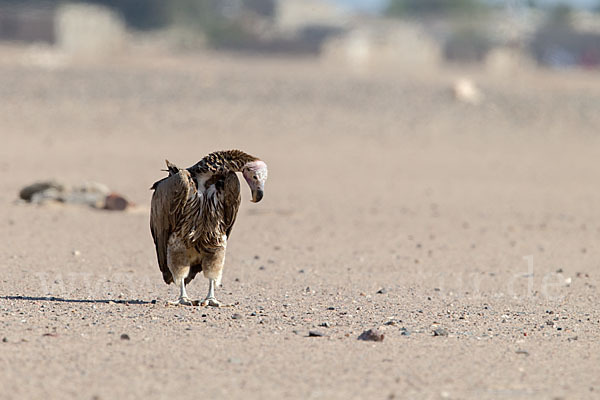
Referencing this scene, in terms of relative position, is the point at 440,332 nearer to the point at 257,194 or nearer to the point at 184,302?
the point at 257,194

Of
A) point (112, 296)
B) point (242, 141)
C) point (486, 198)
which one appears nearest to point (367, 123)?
point (242, 141)

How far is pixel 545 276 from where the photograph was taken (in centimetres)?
996

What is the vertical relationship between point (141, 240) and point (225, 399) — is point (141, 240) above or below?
below

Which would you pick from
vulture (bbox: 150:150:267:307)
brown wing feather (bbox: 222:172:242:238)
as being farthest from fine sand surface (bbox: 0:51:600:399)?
brown wing feather (bbox: 222:172:242:238)

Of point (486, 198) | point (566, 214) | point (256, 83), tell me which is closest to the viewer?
point (566, 214)

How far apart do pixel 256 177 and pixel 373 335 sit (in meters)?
1.21

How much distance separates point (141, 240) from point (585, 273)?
418 cm

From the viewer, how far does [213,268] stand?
301 inches

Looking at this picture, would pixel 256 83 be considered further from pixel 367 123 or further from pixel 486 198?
pixel 486 198

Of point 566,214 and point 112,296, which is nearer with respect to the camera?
point 112,296

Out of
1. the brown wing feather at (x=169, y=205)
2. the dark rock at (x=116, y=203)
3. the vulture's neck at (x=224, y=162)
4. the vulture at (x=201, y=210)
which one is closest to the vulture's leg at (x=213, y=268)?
the vulture at (x=201, y=210)

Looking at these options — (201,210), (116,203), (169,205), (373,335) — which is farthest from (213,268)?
(116,203)

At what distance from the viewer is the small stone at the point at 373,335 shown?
6648mm

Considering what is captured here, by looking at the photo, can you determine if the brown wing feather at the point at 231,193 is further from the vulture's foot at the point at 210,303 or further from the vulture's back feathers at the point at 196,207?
the vulture's foot at the point at 210,303
